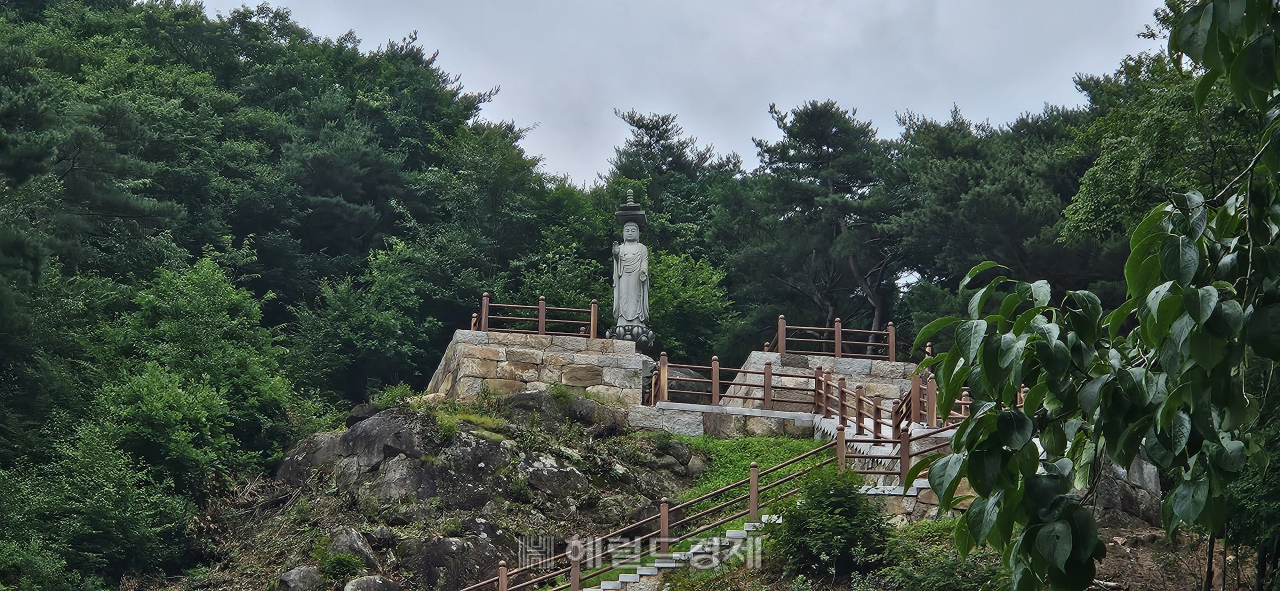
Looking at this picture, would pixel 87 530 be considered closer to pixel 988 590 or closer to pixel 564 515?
pixel 564 515

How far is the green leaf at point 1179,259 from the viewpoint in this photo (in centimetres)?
393

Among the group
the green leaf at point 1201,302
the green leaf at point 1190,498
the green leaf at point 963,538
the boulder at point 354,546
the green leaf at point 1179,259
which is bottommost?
the boulder at point 354,546

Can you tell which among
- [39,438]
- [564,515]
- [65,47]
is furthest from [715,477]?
[65,47]

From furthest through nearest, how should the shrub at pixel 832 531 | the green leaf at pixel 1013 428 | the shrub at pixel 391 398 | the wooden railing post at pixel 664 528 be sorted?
the shrub at pixel 391 398
the wooden railing post at pixel 664 528
the shrub at pixel 832 531
the green leaf at pixel 1013 428

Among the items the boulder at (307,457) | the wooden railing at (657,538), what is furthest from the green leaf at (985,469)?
the boulder at (307,457)

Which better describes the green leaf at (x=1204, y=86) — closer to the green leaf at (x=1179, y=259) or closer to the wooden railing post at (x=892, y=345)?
the green leaf at (x=1179, y=259)

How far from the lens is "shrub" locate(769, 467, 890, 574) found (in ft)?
50.5


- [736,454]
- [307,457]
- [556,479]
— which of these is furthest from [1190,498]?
[307,457]

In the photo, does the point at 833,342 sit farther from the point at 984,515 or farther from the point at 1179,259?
the point at 1179,259

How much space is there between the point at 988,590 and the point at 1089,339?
1.05 m

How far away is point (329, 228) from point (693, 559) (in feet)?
66.3

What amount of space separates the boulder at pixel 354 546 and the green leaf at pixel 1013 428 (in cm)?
1491

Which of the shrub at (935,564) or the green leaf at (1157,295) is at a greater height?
the green leaf at (1157,295)

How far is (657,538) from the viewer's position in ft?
56.1
